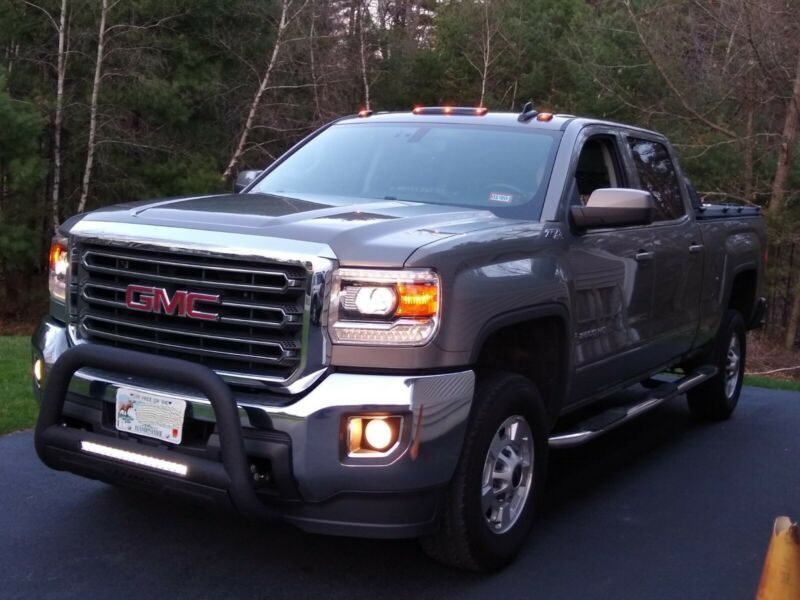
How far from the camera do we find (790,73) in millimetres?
18141

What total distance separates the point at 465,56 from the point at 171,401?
30.2 meters

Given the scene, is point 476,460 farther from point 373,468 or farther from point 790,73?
point 790,73

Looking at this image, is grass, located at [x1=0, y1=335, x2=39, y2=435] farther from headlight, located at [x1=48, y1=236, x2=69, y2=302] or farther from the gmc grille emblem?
the gmc grille emblem

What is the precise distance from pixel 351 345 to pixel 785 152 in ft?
54.6

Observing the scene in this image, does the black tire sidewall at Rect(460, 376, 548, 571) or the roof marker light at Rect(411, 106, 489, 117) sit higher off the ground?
the roof marker light at Rect(411, 106, 489, 117)

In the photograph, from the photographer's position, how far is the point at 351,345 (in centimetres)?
387

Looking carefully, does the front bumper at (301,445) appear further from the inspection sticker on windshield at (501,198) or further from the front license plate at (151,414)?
the inspection sticker on windshield at (501,198)

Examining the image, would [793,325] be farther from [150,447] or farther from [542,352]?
[150,447]

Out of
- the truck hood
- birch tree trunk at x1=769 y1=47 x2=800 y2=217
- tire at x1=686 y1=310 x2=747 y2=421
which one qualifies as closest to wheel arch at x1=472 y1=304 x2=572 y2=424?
the truck hood

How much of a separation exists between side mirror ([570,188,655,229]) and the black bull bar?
6.80ft

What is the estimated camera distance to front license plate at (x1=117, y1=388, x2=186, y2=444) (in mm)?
3984

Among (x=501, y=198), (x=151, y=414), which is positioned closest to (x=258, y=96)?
(x=501, y=198)

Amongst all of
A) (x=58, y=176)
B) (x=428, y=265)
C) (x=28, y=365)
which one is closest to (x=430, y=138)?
(x=428, y=265)

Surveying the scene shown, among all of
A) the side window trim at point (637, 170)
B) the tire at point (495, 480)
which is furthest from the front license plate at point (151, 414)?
the side window trim at point (637, 170)
